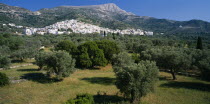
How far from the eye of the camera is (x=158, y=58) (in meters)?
31.4

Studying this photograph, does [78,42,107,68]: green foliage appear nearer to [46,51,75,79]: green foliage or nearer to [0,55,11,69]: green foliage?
[46,51,75,79]: green foliage

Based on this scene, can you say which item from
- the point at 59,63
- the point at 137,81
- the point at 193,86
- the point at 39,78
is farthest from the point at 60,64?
the point at 193,86

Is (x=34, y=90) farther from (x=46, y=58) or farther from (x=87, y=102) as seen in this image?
(x=87, y=102)

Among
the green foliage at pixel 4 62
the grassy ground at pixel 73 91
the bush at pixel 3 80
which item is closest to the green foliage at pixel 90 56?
the grassy ground at pixel 73 91

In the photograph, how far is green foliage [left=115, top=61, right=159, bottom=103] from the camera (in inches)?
663

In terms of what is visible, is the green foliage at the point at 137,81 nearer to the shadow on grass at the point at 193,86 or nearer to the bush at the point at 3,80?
the shadow on grass at the point at 193,86

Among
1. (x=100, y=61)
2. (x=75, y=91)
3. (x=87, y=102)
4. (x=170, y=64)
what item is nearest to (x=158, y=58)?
(x=170, y=64)

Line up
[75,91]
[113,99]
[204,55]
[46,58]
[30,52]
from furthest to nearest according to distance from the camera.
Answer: [30,52] < [204,55] < [46,58] < [75,91] < [113,99]

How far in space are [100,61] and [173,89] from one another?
2106cm

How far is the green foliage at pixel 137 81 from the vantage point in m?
16.8

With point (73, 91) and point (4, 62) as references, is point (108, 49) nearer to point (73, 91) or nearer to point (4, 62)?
point (73, 91)

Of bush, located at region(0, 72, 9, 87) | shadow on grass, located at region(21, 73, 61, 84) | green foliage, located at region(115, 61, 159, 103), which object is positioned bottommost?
shadow on grass, located at region(21, 73, 61, 84)

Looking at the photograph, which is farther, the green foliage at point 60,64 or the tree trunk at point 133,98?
the green foliage at point 60,64

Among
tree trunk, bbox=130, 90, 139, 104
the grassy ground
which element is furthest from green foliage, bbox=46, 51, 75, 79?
tree trunk, bbox=130, 90, 139, 104
